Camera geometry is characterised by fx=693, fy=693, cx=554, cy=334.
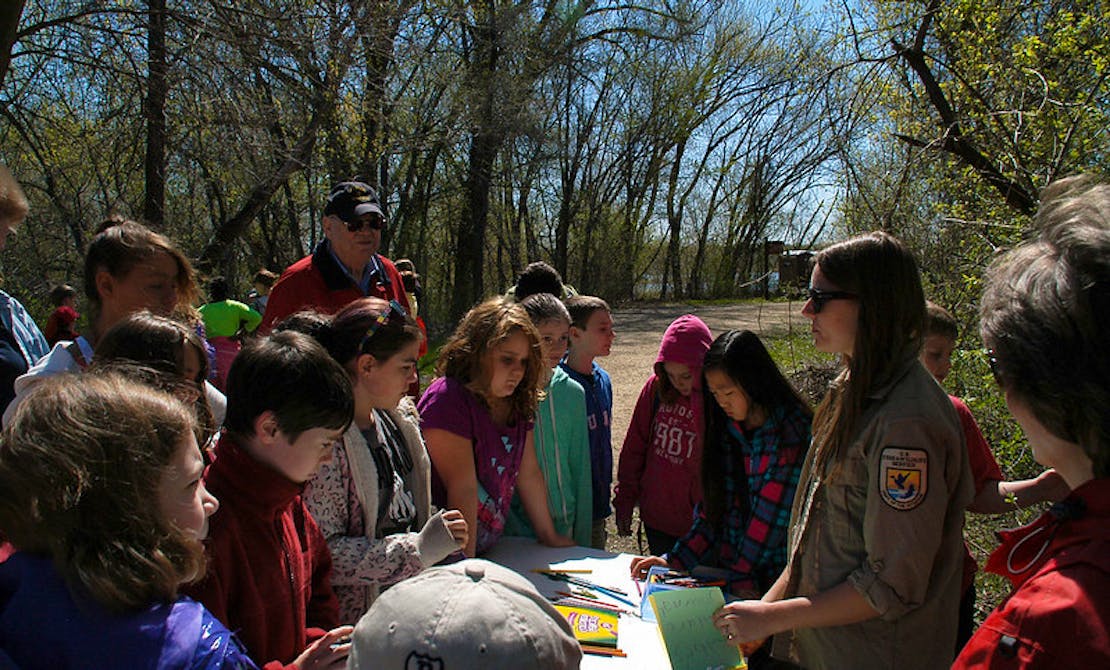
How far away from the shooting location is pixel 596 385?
132 inches

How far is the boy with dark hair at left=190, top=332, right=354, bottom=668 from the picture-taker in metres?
1.44

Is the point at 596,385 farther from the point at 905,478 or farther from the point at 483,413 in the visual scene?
the point at 905,478

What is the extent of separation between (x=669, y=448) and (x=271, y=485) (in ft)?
6.24

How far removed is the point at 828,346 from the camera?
179 centimetres

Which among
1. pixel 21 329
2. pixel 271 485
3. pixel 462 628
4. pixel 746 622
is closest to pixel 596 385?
pixel 746 622

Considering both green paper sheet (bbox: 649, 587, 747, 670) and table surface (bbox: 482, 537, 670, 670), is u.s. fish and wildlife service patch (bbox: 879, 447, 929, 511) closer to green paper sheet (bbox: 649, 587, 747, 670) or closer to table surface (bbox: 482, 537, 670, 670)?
green paper sheet (bbox: 649, 587, 747, 670)

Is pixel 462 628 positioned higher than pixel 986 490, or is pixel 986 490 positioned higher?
pixel 462 628

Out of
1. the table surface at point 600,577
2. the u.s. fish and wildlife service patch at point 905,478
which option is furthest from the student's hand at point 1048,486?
the table surface at point 600,577

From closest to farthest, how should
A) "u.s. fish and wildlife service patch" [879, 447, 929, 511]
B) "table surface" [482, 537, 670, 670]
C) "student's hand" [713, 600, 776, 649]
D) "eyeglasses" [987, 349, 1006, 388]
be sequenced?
1. "eyeglasses" [987, 349, 1006, 388]
2. "u.s. fish and wildlife service patch" [879, 447, 929, 511]
3. "student's hand" [713, 600, 776, 649]
4. "table surface" [482, 537, 670, 670]

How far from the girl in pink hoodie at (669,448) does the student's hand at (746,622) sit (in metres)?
1.18

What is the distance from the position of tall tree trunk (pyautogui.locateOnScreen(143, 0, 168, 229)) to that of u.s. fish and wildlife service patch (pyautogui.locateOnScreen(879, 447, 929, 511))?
4.70 metres

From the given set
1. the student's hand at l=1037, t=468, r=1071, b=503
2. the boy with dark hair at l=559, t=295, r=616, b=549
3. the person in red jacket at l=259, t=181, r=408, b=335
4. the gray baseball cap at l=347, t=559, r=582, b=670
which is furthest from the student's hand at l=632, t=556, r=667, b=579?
the person in red jacket at l=259, t=181, r=408, b=335

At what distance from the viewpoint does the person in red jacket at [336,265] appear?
10.2 ft

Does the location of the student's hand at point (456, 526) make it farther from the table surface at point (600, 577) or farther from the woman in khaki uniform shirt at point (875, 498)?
the woman in khaki uniform shirt at point (875, 498)
